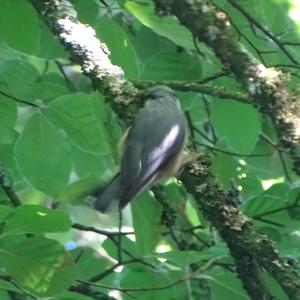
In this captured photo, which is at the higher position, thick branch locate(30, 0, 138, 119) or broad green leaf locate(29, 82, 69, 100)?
thick branch locate(30, 0, 138, 119)

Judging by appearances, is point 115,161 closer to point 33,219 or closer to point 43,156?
point 43,156

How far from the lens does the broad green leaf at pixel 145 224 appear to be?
1872 mm

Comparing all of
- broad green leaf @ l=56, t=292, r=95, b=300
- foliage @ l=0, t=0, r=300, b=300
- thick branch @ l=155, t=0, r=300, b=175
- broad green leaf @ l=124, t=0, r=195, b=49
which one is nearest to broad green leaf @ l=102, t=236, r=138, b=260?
foliage @ l=0, t=0, r=300, b=300

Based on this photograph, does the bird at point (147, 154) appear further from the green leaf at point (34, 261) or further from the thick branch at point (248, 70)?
the thick branch at point (248, 70)

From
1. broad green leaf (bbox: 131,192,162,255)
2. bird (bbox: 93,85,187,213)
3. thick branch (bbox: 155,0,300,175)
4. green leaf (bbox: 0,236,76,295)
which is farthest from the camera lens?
broad green leaf (bbox: 131,192,162,255)

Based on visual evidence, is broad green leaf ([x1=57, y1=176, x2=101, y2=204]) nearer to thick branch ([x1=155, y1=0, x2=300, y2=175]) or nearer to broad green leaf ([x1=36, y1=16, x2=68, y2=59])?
thick branch ([x1=155, y1=0, x2=300, y2=175])

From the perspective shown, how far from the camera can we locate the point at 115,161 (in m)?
1.87

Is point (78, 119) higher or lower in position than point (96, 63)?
lower

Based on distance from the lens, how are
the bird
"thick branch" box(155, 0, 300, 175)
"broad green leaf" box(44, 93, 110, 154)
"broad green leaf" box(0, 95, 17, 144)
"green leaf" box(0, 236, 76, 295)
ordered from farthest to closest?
1. "broad green leaf" box(0, 95, 17, 144)
2. "broad green leaf" box(44, 93, 110, 154)
3. the bird
4. "green leaf" box(0, 236, 76, 295)
5. "thick branch" box(155, 0, 300, 175)

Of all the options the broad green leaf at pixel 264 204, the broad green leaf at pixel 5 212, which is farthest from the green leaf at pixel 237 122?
the broad green leaf at pixel 5 212

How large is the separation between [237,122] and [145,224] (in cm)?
48

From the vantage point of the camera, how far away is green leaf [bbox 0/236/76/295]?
5.23ft

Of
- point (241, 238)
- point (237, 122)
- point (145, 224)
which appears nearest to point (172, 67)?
point (237, 122)

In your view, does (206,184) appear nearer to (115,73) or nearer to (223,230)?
Answer: (223,230)
